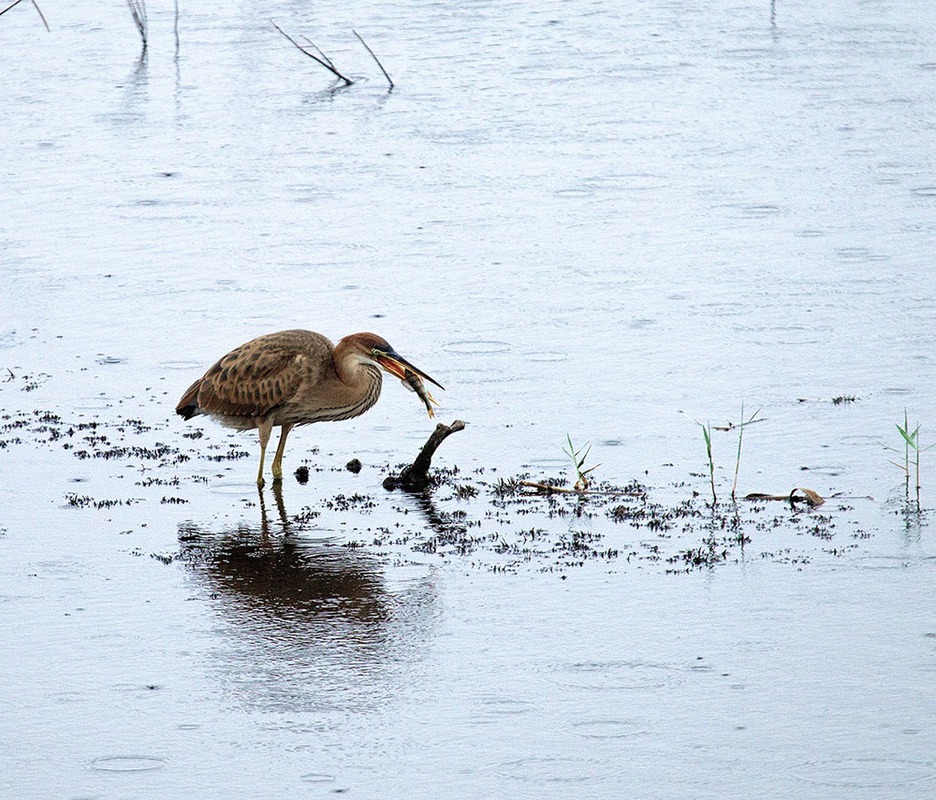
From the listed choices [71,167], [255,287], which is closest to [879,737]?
[255,287]

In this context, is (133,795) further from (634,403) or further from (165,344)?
(165,344)

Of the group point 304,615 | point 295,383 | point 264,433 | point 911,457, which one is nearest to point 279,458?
point 264,433

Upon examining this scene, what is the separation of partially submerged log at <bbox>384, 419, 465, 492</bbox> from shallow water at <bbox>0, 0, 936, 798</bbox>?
0.68ft

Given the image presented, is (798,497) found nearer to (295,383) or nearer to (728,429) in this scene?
(728,429)

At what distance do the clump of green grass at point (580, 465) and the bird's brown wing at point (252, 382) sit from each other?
1380 millimetres

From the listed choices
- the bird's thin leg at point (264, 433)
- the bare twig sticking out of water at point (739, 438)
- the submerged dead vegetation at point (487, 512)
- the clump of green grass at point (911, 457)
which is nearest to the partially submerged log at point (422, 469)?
the submerged dead vegetation at point (487, 512)

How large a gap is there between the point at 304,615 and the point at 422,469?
1541 mm

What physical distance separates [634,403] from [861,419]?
118 cm

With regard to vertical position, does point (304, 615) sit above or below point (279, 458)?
below

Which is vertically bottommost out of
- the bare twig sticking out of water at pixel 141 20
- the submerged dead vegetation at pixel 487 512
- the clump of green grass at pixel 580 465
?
the submerged dead vegetation at pixel 487 512

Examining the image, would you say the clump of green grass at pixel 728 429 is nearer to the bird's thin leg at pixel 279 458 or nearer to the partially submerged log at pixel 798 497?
the partially submerged log at pixel 798 497

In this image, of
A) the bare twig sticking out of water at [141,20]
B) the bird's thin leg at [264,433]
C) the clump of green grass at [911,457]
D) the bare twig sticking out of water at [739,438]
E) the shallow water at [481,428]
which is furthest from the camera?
the bare twig sticking out of water at [141,20]

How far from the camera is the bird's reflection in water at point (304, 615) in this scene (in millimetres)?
5805

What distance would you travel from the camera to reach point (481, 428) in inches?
343
